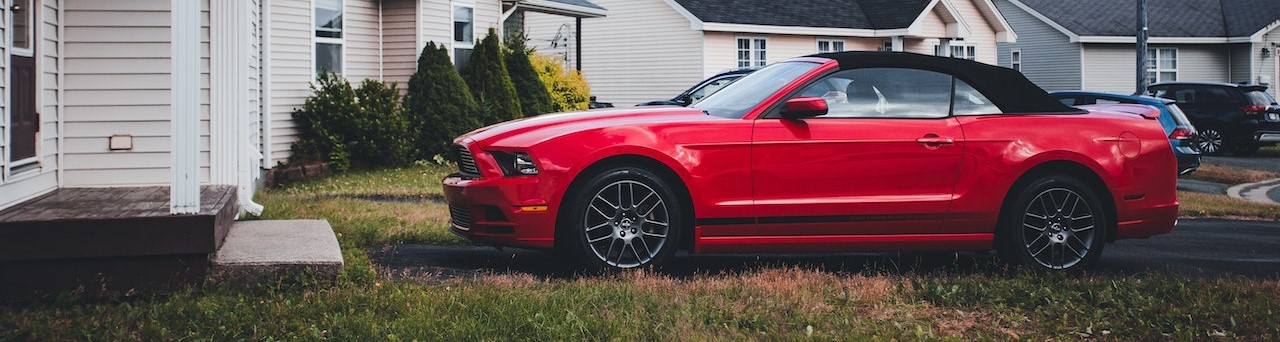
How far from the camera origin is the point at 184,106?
6570 mm

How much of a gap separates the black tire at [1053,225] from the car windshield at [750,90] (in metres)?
1.61

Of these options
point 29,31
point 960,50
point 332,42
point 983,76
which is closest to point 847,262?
point 983,76

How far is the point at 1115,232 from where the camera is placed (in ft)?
27.8

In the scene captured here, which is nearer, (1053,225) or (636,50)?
(1053,225)

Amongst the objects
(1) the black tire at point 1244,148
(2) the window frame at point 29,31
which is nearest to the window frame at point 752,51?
(1) the black tire at point 1244,148

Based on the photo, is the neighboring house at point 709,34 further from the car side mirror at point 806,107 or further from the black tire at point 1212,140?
the car side mirror at point 806,107

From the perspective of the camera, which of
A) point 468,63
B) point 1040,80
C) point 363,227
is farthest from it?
point 1040,80

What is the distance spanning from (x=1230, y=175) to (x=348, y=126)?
1434 cm

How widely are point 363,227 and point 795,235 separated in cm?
378

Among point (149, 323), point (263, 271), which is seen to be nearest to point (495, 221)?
point (263, 271)

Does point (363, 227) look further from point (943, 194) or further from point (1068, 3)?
point (1068, 3)

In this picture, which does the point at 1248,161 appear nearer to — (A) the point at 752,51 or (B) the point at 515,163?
(A) the point at 752,51

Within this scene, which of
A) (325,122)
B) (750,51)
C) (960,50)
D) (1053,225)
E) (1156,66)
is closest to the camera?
(1053,225)

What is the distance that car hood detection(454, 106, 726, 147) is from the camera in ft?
25.2
